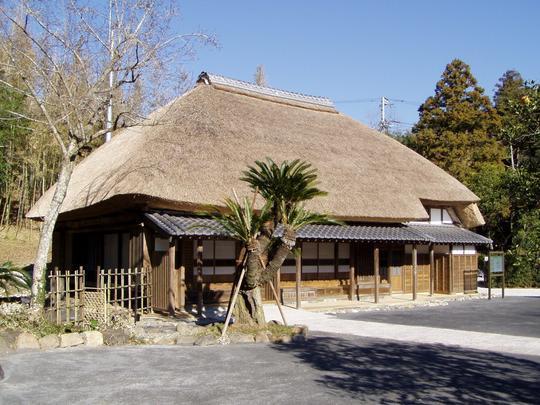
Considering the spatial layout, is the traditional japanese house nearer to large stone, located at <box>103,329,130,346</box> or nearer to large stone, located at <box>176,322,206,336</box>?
large stone, located at <box>176,322,206,336</box>

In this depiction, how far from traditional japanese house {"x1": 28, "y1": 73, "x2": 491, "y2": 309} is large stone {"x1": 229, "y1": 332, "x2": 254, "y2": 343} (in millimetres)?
2999

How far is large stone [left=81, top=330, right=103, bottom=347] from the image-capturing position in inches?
386

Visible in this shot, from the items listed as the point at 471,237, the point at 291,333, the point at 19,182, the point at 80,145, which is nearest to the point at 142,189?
the point at 80,145

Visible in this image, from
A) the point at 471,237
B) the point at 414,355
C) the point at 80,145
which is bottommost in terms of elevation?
the point at 414,355

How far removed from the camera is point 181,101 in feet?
62.7

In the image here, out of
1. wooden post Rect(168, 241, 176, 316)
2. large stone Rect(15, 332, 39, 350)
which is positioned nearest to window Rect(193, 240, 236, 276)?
wooden post Rect(168, 241, 176, 316)

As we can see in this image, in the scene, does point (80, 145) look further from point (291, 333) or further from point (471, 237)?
point (471, 237)

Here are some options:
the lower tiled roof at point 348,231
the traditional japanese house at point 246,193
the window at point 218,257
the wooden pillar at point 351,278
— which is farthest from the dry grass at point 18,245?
the wooden pillar at point 351,278

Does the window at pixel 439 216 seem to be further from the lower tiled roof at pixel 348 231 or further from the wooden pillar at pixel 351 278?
the wooden pillar at pixel 351 278

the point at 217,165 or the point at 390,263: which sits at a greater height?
the point at 217,165

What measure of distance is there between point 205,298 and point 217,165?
3.72 m

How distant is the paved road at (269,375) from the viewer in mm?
6551

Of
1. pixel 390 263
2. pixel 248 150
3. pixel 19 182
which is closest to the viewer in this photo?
Answer: pixel 248 150

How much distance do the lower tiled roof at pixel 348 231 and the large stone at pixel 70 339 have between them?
361 cm
